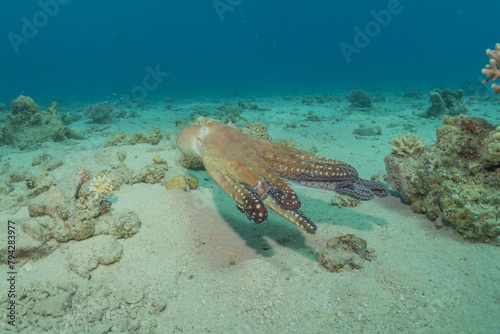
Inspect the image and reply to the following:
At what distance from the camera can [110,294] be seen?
392cm

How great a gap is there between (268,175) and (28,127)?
1563cm

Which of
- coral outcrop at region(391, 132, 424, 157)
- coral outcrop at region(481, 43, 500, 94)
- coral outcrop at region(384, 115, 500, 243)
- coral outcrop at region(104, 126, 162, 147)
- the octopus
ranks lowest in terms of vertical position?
coral outcrop at region(384, 115, 500, 243)

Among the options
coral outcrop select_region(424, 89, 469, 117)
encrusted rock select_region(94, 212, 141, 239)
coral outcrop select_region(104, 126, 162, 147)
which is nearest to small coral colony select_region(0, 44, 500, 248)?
encrusted rock select_region(94, 212, 141, 239)

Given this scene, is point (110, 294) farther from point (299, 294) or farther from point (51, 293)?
point (299, 294)

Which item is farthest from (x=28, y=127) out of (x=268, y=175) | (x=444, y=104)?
(x=444, y=104)

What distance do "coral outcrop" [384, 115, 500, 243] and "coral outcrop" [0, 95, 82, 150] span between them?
597 inches

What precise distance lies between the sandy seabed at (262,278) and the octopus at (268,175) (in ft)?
4.36

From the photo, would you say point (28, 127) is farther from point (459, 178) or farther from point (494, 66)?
point (494, 66)

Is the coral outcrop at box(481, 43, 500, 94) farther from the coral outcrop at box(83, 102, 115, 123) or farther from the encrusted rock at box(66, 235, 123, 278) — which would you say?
the coral outcrop at box(83, 102, 115, 123)

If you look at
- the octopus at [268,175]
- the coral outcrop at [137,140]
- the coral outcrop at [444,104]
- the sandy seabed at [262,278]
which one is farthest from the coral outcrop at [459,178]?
the coral outcrop at [444,104]

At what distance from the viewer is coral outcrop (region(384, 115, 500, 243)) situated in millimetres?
4410

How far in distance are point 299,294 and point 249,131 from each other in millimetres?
6162

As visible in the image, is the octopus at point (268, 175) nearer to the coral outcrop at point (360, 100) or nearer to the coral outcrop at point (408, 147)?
the coral outcrop at point (408, 147)

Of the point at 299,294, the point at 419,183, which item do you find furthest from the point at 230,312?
the point at 419,183
